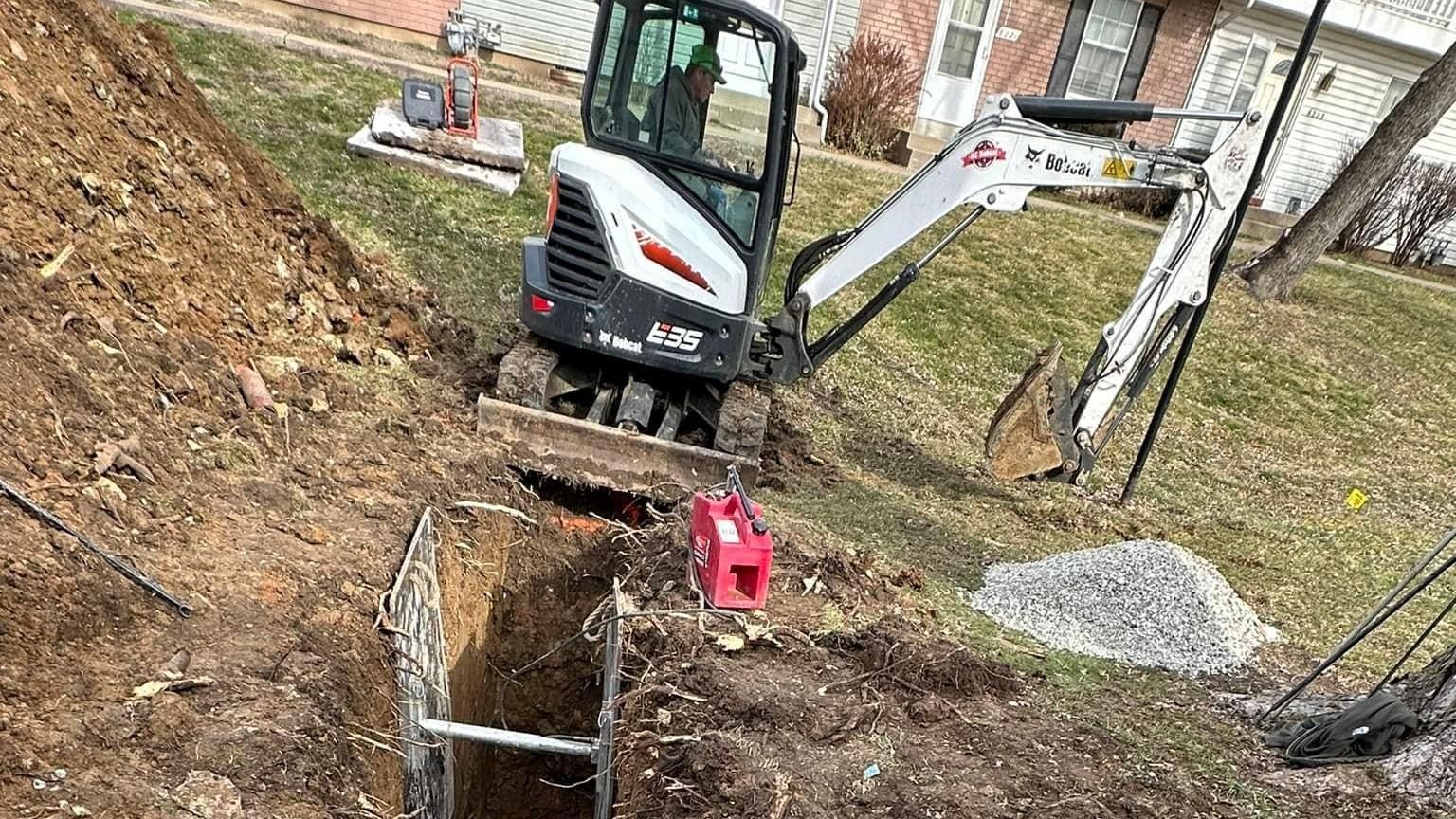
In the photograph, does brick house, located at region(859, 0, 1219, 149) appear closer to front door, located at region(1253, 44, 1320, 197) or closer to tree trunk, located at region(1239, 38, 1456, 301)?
front door, located at region(1253, 44, 1320, 197)

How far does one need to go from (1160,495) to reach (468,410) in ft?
17.1

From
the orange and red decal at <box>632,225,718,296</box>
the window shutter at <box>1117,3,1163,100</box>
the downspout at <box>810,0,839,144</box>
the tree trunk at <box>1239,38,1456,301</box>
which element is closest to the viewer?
the orange and red decal at <box>632,225,718,296</box>

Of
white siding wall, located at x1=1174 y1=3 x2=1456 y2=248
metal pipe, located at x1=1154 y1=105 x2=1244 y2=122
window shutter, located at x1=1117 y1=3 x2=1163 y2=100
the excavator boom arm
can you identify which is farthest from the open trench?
white siding wall, located at x1=1174 y1=3 x2=1456 y2=248

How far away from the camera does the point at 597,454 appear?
5672 millimetres

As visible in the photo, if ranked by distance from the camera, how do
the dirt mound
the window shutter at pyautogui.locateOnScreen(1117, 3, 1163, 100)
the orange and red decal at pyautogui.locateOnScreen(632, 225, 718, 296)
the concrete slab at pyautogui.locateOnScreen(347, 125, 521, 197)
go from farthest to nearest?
1. the window shutter at pyautogui.locateOnScreen(1117, 3, 1163, 100)
2. the concrete slab at pyautogui.locateOnScreen(347, 125, 521, 197)
3. the orange and red decal at pyautogui.locateOnScreen(632, 225, 718, 296)
4. the dirt mound

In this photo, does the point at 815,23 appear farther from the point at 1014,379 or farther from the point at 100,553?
the point at 100,553

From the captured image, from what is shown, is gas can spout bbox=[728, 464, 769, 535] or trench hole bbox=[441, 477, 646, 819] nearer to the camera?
gas can spout bbox=[728, 464, 769, 535]

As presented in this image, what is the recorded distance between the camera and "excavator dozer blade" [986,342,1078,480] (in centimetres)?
549

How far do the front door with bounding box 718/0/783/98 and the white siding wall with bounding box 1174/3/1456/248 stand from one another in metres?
14.4

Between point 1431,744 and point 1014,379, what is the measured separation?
19.7ft

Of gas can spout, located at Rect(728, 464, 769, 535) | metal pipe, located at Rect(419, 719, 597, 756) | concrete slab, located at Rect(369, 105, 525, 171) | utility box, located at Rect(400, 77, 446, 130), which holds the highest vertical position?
utility box, located at Rect(400, 77, 446, 130)

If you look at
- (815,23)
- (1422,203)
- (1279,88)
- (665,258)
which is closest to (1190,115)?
(665,258)

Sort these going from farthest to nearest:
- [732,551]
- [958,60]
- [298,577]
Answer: [958,60] < [732,551] < [298,577]

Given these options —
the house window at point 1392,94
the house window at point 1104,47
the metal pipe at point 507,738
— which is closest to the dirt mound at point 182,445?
the metal pipe at point 507,738
